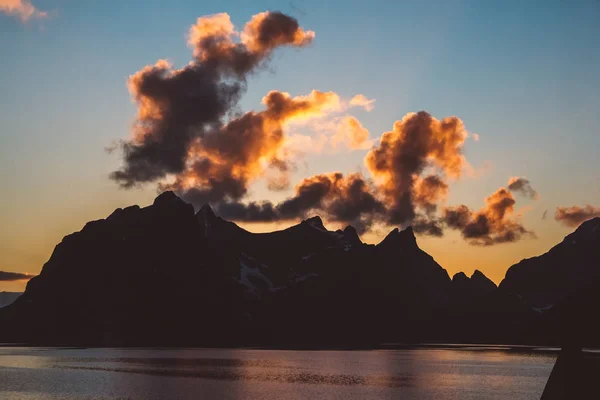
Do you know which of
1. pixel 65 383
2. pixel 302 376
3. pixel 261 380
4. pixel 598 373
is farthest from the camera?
pixel 302 376

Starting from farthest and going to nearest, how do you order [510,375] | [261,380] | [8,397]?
1. [510,375]
2. [261,380]
3. [8,397]

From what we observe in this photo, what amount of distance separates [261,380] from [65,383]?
38.1 meters

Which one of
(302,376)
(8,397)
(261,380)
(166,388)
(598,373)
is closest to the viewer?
(598,373)

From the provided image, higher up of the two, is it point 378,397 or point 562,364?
point 562,364

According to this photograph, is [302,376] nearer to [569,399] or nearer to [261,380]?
[261,380]

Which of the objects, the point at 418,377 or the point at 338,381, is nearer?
the point at 338,381

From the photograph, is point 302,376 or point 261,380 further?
point 302,376

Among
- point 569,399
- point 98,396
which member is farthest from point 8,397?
point 569,399

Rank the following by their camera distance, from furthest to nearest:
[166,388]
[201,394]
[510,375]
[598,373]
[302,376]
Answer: [510,375] < [302,376] < [166,388] < [201,394] < [598,373]

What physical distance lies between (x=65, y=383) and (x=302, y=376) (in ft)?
169

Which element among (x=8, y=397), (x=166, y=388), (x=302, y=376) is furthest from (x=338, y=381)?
(x=8, y=397)

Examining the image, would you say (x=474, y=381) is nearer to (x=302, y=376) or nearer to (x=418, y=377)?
(x=418, y=377)

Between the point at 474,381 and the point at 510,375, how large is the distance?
76.0 ft

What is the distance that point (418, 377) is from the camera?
150375mm
